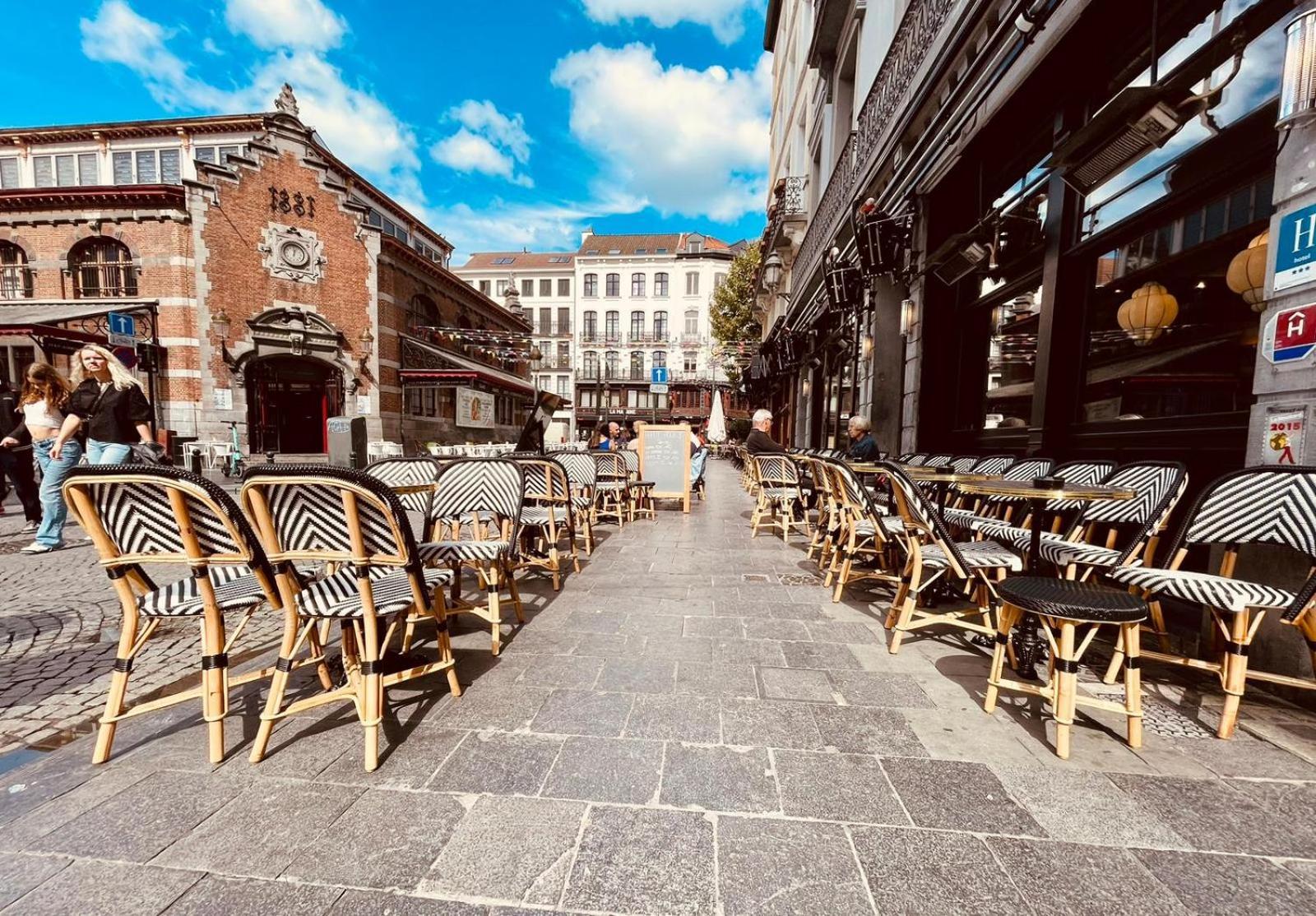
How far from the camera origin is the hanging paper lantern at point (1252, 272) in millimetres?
2850

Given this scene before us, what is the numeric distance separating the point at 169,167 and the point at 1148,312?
29298 millimetres

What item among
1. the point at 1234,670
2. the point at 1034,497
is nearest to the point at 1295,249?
the point at 1034,497

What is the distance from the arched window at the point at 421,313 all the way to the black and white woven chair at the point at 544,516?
17.9m

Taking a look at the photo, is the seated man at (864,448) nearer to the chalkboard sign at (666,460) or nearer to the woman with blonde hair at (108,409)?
the chalkboard sign at (666,460)

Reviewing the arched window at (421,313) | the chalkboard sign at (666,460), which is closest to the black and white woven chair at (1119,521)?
the chalkboard sign at (666,460)

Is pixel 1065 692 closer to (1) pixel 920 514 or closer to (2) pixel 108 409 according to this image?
(1) pixel 920 514

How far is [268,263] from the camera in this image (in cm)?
1638

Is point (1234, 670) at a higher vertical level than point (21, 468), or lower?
lower

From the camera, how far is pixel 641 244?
44.5m

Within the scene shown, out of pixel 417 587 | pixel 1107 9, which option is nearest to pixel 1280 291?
pixel 1107 9

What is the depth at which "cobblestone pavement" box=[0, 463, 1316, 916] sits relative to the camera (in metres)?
1.31

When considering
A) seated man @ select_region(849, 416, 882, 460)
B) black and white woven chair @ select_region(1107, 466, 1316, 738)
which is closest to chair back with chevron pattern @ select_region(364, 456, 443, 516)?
black and white woven chair @ select_region(1107, 466, 1316, 738)

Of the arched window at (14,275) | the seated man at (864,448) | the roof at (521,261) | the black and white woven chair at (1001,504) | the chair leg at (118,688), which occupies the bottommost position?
the chair leg at (118,688)

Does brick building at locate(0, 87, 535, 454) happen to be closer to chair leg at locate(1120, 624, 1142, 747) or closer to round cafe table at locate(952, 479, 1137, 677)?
round cafe table at locate(952, 479, 1137, 677)
